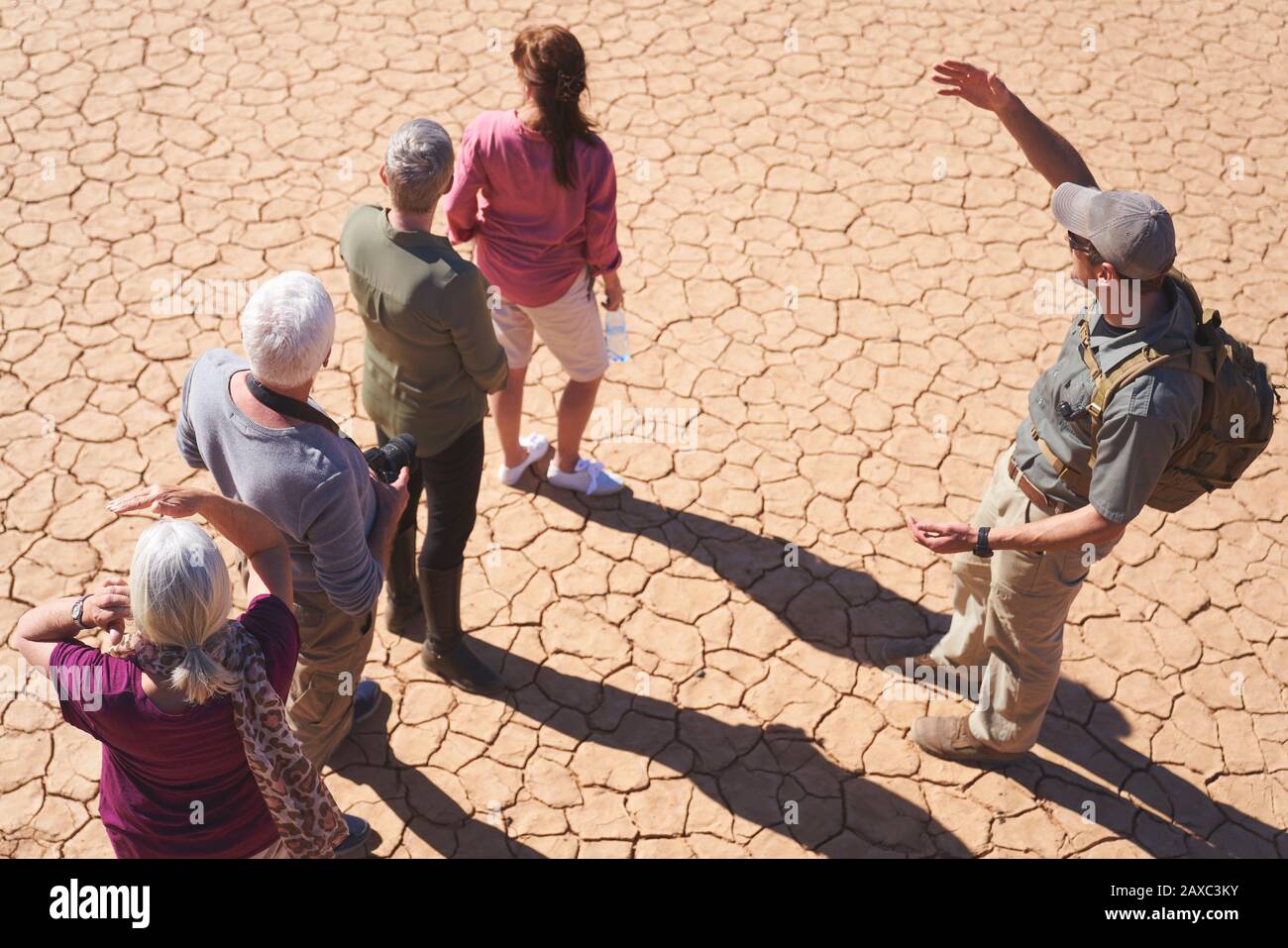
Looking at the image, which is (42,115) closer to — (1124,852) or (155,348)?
(155,348)

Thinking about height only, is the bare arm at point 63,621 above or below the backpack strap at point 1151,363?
below

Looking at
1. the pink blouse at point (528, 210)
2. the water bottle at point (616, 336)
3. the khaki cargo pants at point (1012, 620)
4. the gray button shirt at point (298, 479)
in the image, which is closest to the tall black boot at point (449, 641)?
the gray button shirt at point (298, 479)

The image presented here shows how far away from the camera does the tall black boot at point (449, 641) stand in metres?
3.70

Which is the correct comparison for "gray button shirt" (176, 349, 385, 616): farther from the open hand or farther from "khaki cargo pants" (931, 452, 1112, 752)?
"khaki cargo pants" (931, 452, 1112, 752)

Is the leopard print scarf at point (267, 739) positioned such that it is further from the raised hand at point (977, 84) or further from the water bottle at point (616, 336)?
the raised hand at point (977, 84)

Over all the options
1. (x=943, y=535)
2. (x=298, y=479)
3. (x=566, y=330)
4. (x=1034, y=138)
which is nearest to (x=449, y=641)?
(x=566, y=330)

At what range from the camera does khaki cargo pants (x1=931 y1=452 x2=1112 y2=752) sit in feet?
10.5

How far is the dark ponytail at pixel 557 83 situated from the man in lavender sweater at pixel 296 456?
45.3 inches

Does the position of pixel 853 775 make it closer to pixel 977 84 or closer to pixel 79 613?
pixel 977 84

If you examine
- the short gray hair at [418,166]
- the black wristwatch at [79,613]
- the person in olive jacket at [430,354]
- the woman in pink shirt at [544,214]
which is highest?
the woman in pink shirt at [544,214]

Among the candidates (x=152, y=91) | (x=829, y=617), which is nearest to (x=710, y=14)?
(x=152, y=91)

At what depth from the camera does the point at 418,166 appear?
3.00 metres

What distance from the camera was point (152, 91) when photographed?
21.1ft

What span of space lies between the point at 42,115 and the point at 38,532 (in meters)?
3.16
